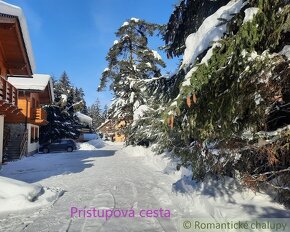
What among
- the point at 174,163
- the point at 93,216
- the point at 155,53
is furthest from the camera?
the point at 155,53

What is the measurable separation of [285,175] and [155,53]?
2535cm

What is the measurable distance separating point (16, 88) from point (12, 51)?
16.8ft

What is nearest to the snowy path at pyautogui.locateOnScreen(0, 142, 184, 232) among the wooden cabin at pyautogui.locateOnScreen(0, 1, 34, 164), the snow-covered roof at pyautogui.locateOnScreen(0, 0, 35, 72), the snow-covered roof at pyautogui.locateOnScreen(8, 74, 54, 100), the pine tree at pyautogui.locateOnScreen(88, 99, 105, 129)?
the wooden cabin at pyautogui.locateOnScreen(0, 1, 34, 164)

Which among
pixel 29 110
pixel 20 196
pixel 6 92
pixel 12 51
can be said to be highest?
pixel 12 51

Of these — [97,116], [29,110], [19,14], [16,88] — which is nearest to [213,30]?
[19,14]

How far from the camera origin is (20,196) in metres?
9.09

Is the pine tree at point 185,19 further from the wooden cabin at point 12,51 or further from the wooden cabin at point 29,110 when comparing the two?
the wooden cabin at point 29,110

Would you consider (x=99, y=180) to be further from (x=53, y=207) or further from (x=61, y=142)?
(x=61, y=142)

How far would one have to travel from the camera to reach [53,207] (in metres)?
9.02

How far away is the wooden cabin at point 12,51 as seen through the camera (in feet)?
47.9

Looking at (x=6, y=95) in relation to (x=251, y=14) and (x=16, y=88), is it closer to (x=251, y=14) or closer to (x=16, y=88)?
(x=16, y=88)

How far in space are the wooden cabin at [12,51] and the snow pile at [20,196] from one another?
288 inches

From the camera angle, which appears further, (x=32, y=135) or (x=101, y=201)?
(x=32, y=135)

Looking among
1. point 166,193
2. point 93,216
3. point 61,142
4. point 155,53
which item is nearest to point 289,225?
point 93,216
